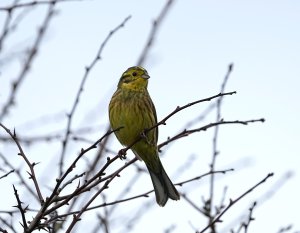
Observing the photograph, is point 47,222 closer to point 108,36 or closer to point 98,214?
point 98,214

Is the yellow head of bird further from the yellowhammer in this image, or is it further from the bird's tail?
the bird's tail

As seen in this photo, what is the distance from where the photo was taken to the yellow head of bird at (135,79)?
5512 mm

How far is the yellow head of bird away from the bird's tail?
2.87 feet

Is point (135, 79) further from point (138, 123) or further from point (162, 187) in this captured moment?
point (162, 187)

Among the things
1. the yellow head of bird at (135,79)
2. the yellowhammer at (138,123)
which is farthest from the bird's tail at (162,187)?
the yellow head of bird at (135,79)

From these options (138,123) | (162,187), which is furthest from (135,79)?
(162,187)

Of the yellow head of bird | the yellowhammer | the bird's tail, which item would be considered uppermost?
the yellow head of bird

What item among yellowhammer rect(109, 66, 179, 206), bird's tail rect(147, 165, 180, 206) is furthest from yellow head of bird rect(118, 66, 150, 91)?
bird's tail rect(147, 165, 180, 206)

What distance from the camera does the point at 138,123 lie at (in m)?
4.99

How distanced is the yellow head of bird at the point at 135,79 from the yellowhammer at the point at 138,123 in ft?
0.04

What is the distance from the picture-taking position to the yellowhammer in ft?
16.3

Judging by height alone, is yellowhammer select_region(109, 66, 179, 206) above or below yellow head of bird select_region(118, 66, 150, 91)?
below

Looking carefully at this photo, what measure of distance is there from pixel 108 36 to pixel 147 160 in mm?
1381

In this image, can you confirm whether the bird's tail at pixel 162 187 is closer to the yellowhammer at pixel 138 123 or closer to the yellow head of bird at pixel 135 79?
the yellowhammer at pixel 138 123
